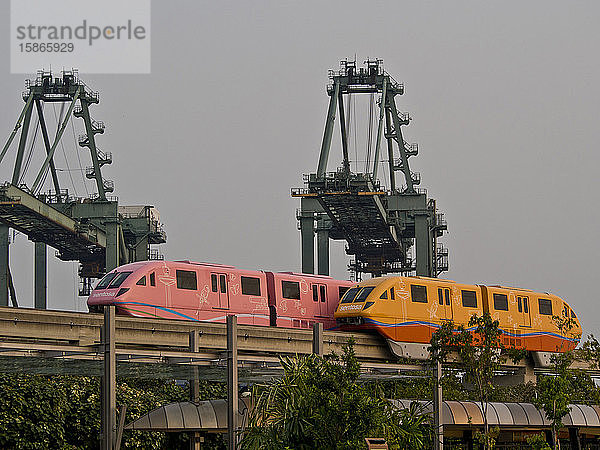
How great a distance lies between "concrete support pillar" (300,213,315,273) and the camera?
81625 millimetres

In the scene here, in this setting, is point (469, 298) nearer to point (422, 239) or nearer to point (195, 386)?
point (195, 386)

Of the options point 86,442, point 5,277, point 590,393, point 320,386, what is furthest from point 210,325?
point 5,277

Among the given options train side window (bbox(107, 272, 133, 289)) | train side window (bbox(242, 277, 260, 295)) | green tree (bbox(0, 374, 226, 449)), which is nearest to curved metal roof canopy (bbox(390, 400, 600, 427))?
green tree (bbox(0, 374, 226, 449))

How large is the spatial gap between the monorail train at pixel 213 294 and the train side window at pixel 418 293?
3.65 meters

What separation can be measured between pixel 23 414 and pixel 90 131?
57.9m

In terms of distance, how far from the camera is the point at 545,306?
50.3 m

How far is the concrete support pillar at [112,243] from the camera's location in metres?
84.6

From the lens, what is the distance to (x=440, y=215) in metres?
89.2

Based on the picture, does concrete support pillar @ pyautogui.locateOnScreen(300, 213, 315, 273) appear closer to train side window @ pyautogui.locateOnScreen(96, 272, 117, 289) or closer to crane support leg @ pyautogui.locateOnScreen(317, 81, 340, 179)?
crane support leg @ pyautogui.locateOnScreen(317, 81, 340, 179)

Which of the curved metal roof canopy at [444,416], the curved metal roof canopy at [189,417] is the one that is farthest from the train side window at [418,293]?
the curved metal roof canopy at [189,417]

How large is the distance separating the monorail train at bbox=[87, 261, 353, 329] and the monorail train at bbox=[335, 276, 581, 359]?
5.34ft

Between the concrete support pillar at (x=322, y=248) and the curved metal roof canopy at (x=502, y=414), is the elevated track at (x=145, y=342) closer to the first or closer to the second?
the curved metal roof canopy at (x=502, y=414)

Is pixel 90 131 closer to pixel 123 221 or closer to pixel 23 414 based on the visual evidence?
pixel 123 221

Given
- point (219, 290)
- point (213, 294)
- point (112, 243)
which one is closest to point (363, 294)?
point (219, 290)
